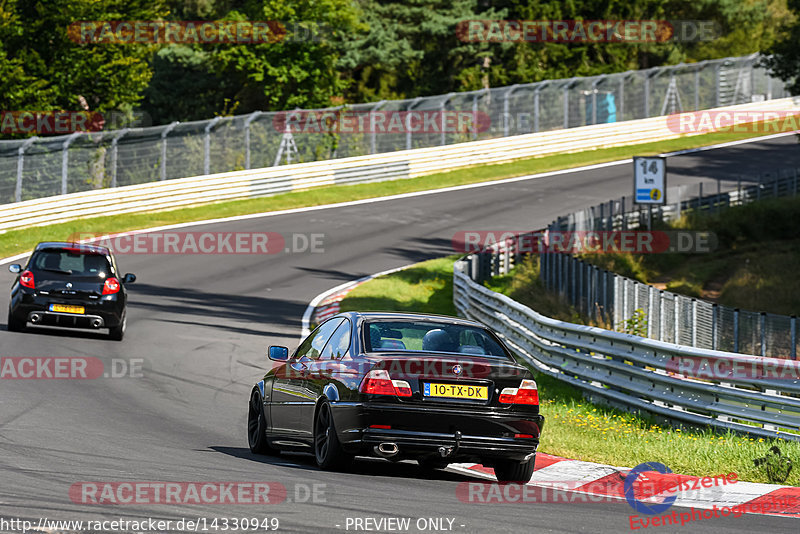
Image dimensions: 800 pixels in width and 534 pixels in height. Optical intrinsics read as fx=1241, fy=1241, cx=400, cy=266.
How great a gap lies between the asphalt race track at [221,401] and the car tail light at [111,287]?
843 mm

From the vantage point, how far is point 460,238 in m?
34.2

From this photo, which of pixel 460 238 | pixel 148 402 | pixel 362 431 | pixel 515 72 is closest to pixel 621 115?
pixel 515 72

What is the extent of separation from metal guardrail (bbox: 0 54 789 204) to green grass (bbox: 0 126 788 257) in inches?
55.1

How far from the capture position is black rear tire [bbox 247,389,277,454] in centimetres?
1110

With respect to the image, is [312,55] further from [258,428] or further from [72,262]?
[258,428]

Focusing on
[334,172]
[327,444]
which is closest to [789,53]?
[334,172]

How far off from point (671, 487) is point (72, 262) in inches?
507

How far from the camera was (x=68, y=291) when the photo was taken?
19.2 metres

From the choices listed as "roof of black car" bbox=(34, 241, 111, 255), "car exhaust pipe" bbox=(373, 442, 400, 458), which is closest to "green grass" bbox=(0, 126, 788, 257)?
"roof of black car" bbox=(34, 241, 111, 255)

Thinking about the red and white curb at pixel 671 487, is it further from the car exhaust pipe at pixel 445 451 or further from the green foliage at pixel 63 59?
the green foliage at pixel 63 59

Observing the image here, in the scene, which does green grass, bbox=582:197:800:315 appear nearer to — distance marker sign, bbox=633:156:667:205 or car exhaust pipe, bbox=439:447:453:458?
distance marker sign, bbox=633:156:667:205

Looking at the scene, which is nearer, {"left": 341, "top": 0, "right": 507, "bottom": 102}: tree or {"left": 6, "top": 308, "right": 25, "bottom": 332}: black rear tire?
{"left": 6, "top": 308, "right": 25, "bottom": 332}: black rear tire

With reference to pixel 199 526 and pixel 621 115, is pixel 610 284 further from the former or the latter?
pixel 621 115

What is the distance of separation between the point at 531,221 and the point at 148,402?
22.7 metres
